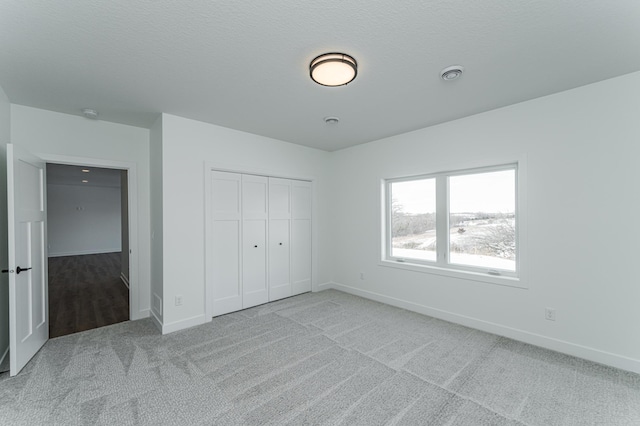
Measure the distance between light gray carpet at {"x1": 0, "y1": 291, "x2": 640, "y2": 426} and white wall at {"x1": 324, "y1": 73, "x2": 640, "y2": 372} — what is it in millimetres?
269

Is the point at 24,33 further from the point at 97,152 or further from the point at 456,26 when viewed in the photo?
the point at 456,26

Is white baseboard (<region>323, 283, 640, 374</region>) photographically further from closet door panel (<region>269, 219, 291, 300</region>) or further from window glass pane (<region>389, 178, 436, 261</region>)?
closet door panel (<region>269, 219, 291, 300</region>)

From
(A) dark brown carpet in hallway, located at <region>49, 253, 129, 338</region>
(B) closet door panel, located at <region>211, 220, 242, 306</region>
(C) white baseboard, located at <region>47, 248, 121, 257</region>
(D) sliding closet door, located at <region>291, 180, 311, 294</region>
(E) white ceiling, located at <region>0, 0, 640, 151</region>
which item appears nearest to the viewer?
(E) white ceiling, located at <region>0, 0, 640, 151</region>

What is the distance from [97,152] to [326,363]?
3.70 m

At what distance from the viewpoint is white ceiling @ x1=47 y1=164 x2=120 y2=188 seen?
689 cm

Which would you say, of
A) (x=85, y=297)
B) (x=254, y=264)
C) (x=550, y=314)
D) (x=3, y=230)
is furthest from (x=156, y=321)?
(x=550, y=314)

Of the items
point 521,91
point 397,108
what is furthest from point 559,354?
point 397,108

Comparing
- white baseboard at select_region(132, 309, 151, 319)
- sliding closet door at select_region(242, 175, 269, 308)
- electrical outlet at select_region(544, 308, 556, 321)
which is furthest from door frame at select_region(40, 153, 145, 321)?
electrical outlet at select_region(544, 308, 556, 321)

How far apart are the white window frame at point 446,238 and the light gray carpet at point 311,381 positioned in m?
0.68

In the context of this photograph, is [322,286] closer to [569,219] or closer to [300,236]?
[300,236]

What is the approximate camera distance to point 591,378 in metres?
2.27

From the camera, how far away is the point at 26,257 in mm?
2576

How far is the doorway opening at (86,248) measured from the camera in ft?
12.8

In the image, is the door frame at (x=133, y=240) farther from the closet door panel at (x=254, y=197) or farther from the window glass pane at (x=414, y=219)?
the window glass pane at (x=414, y=219)
